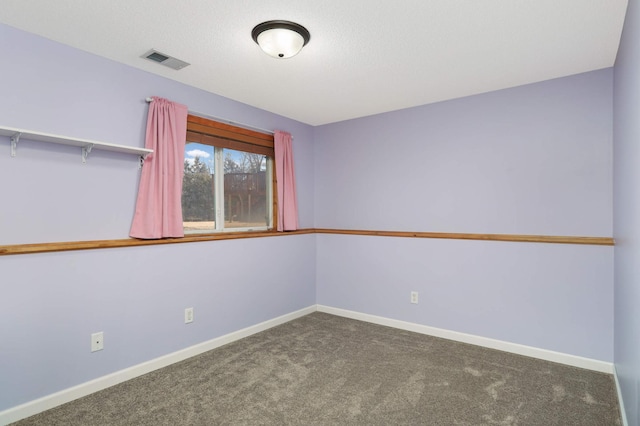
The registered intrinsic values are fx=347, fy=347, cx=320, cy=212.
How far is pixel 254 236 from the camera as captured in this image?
3590 mm

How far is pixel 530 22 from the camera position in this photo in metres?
2.06

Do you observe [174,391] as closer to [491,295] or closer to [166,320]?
[166,320]

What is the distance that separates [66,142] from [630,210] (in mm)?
3355

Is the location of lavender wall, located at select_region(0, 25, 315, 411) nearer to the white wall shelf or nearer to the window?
the white wall shelf

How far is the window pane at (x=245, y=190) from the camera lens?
140 inches

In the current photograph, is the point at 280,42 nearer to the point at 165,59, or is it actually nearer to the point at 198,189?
the point at 165,59

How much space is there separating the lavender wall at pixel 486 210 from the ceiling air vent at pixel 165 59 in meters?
2.12

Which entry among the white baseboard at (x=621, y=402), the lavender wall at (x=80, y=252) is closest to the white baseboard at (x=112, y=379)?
the lavender wall at (x=80, y=252)

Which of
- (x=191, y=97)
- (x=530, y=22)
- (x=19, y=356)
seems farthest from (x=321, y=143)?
(x=19, y=356)

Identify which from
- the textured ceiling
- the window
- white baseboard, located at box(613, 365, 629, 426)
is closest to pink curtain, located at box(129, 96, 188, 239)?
the window

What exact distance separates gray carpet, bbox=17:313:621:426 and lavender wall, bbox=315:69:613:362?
0.38m

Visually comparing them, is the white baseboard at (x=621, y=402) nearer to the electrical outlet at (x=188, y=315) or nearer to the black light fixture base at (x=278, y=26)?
the black light fixture base at (x=278, y=26)

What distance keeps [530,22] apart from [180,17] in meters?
2.06

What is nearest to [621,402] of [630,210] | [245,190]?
[630,210]
